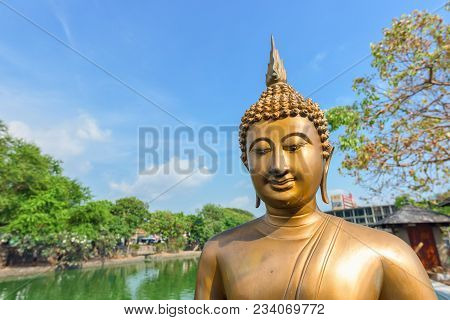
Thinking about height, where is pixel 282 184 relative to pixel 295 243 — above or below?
above

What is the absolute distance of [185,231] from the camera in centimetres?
3650

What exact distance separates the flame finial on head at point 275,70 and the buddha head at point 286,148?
1.18 feet

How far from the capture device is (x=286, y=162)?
200cm

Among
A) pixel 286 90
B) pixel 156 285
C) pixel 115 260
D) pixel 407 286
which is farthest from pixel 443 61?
pixel 115 260

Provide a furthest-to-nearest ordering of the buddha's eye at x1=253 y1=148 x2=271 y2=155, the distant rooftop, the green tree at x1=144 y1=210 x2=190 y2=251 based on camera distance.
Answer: the green tree at x1=144 y1=210 x2=190 y2=251 < the distant rooftop < the buddha's eye at x1=253 y1=148 x2=271 y2=155

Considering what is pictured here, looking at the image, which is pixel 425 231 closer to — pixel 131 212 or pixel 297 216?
pixel 297 216

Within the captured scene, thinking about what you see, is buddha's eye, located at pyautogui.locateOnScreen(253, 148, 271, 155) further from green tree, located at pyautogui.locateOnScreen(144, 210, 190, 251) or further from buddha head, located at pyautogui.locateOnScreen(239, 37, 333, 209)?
green tree, located at pyautogui.locateOnScreen(144, 210, 190, 251)

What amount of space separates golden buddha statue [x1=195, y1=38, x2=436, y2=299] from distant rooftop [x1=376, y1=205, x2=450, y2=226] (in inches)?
469

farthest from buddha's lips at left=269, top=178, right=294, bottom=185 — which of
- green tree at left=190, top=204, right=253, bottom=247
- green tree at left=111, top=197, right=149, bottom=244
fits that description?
green tree at left=190, top=204, right=253, bottom=247

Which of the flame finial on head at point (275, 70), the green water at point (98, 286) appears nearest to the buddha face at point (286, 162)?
the flame finial on head at point (275, 70)

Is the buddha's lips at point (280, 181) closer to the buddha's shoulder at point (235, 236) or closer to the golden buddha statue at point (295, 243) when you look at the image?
the golden buddha statue at point (295, 243)

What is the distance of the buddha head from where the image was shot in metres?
2.02

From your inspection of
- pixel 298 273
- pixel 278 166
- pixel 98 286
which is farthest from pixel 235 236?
pixel 98 286

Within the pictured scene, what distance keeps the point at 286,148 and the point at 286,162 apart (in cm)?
11
